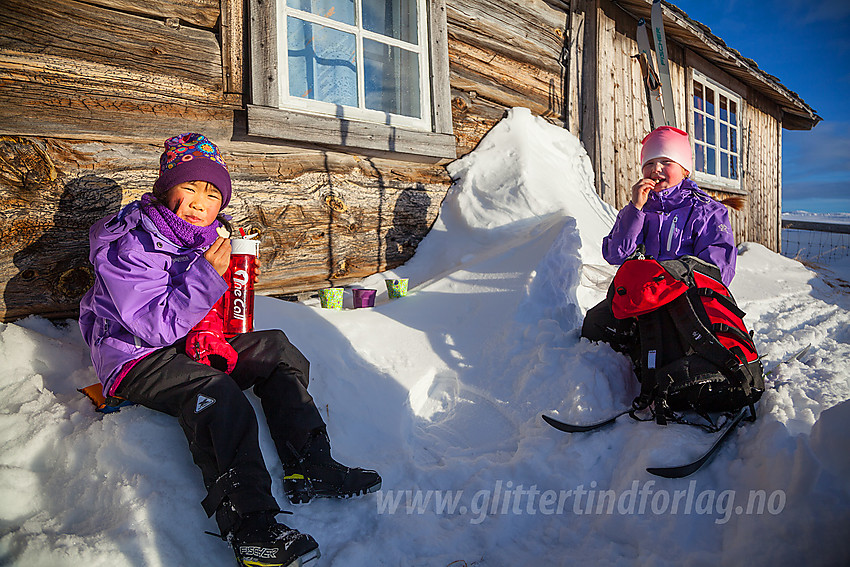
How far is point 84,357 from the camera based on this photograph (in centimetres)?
227

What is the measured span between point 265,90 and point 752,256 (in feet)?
22.6

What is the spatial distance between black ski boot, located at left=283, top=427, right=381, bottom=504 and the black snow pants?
56mm

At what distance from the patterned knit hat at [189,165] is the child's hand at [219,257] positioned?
374 mm

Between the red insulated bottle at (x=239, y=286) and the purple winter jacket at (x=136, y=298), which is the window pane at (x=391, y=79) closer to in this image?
the red insulated bottle at (x=239, y=286)

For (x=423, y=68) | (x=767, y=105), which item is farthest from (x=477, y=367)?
(x=767, y=105)

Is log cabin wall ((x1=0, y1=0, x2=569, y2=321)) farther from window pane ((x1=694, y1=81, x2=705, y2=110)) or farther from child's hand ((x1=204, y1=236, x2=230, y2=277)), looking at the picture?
window pane ((x1=694, y1=81, x2=705, y2=110))

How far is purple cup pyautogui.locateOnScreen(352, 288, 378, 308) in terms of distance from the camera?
3174 millimetres

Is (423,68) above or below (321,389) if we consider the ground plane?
above

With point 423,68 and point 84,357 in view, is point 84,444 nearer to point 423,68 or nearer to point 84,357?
point 84,357

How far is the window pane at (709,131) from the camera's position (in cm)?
810

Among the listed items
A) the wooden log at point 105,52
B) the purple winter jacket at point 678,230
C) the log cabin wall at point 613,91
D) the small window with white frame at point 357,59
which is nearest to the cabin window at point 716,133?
the log cabin wall at point 613,91

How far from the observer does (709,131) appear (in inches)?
321

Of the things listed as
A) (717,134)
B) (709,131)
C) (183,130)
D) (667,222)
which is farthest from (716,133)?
(183,130)

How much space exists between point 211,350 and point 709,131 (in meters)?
8.97
